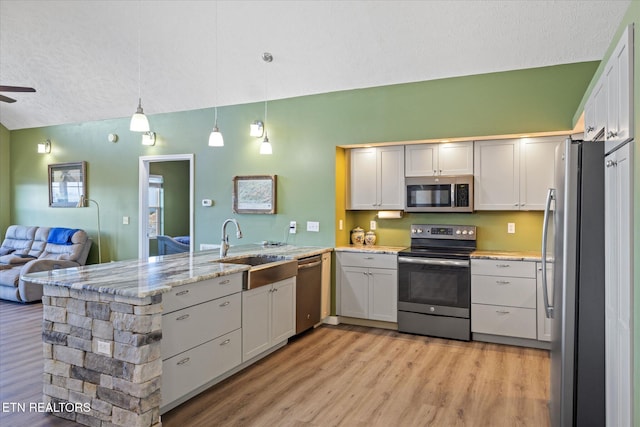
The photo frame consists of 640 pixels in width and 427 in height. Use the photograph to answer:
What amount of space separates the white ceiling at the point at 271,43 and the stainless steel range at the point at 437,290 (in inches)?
73.9

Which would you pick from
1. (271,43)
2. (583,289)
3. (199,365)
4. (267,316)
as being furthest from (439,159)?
(199,365)

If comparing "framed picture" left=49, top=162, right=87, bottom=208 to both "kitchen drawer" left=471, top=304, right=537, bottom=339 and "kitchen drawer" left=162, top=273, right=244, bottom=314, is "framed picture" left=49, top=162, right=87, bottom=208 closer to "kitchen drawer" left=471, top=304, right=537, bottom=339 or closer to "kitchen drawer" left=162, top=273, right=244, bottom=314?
"kitchen drawer" left=162, top=273, right=244, bottom=314

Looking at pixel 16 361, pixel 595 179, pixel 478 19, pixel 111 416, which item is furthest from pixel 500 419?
pixel 16 361

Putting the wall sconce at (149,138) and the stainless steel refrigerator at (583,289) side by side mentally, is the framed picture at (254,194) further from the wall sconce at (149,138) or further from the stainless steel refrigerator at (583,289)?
the stainless steel refrigerator at (583,289)

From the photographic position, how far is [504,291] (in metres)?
4.12

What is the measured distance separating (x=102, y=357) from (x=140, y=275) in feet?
1.86

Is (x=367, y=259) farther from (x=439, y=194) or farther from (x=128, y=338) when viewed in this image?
(x=128, y=338)

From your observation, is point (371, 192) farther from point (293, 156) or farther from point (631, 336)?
point (631, 336)

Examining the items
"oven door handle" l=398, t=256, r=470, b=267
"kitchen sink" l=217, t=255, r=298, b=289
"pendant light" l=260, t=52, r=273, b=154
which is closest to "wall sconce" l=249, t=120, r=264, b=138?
"pendant light" l=260, t=52, r=273, b=154

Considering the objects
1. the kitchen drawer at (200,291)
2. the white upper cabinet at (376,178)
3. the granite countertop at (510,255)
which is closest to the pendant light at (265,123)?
the white upper cabinet at (376,178)

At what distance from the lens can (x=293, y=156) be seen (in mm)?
5199

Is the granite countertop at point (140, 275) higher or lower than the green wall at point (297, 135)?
lower

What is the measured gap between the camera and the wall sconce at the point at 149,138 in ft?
19.0

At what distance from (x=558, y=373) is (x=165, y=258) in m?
3.06
